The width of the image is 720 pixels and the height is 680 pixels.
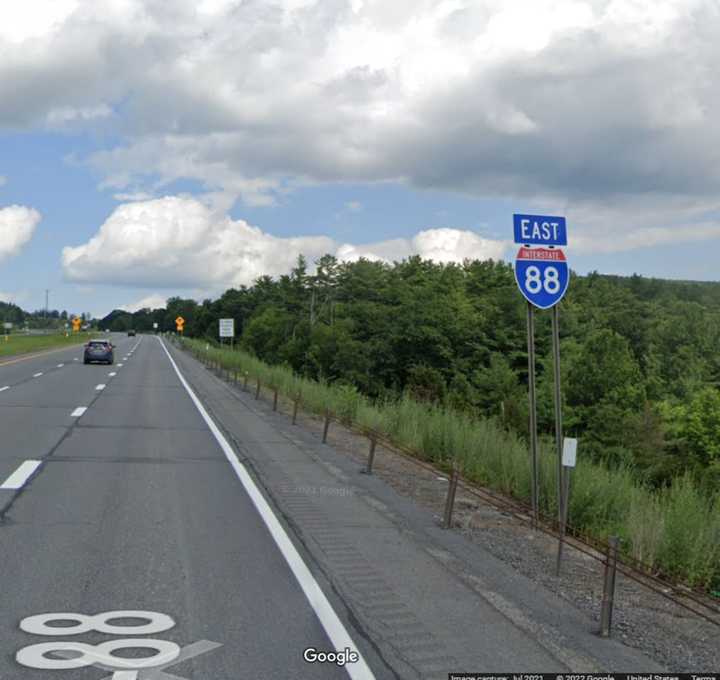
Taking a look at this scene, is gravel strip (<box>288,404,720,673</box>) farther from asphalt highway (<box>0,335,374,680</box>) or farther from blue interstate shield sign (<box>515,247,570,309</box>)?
blue interstate shield sign (<box>515,247,570,309</box>)

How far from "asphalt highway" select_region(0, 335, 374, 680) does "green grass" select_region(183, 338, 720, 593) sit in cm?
330

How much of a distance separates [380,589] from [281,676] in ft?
6.68

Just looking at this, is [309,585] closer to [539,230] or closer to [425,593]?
[425,593]

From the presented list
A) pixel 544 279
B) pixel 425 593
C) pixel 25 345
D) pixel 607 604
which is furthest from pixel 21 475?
pixel 25 345

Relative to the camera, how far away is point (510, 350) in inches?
2746

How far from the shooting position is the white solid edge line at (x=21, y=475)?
442 inches

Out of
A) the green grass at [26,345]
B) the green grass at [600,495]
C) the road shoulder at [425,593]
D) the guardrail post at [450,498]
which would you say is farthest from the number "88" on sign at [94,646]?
the green grass at [26,345]

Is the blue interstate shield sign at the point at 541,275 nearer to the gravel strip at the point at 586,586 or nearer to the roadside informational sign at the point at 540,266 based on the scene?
the roadside informational sign at the point at 540,266

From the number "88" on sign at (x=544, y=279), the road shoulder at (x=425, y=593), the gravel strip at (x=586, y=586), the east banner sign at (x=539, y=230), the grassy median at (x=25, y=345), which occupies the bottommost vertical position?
the gravel strip at (x=586, y=586)

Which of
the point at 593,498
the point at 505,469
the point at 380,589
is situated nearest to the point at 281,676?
the point at 380,589

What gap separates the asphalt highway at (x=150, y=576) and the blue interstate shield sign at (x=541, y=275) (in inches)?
146

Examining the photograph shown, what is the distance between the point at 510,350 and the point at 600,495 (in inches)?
2376

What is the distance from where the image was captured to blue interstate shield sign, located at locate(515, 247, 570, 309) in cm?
967

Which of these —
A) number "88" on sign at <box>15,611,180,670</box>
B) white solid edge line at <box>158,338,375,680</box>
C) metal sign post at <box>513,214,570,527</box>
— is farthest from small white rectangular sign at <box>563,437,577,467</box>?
number "88" on sign at <box>15,611,180,670</box>
